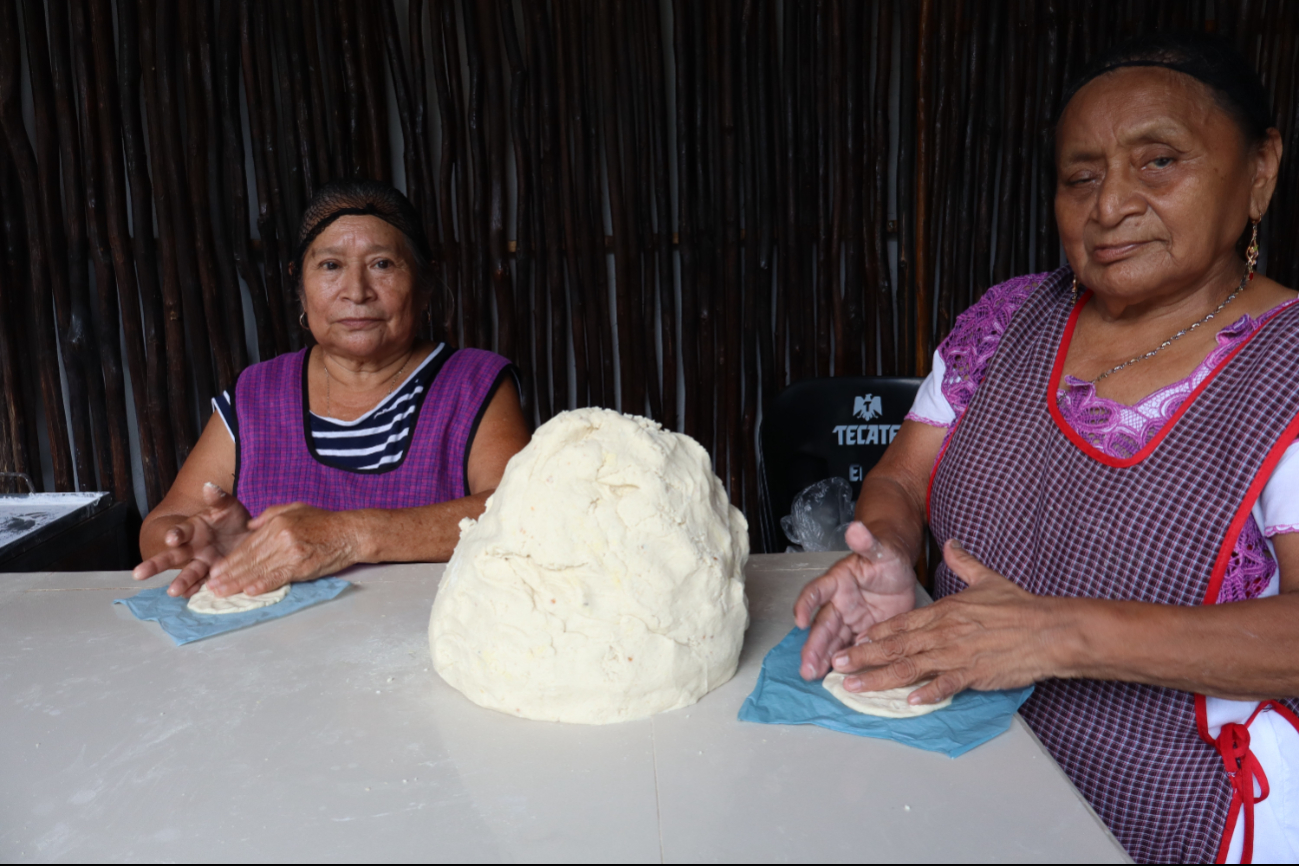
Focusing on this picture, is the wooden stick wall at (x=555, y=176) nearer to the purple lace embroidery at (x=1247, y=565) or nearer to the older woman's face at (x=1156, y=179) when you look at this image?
the older woman's face at (x=1156, y=179)

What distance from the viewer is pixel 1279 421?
138 cm

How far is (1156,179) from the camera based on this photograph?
60.2 inches

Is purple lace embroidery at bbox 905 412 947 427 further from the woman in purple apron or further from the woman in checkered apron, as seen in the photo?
the woman in purple apron

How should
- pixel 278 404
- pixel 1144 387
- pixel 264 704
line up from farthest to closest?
pixel 278 404 → pixel 1144 387 → pixel 264 704

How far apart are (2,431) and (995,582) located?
3645 mm

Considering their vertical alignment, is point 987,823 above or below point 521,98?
below

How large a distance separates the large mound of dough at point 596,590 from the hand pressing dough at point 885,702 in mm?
174

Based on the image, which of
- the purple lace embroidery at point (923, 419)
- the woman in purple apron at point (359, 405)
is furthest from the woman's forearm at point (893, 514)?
the woman in purple apron at point (359, 405)

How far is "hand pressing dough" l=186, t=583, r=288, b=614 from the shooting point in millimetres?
1678

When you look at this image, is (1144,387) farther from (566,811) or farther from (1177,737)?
(566,811)

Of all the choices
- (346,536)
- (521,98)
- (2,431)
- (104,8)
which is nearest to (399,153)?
(521,98)

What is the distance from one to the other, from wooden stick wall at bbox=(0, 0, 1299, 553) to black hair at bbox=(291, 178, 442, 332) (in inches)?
36.9

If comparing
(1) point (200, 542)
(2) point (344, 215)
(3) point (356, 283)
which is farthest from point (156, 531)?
(2) point (344, 215)

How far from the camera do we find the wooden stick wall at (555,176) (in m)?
3.21
